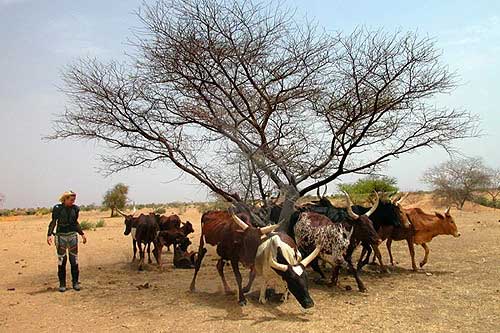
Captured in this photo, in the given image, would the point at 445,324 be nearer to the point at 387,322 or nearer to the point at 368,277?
the point at 387,322

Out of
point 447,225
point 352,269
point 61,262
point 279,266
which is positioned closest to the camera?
point 279,266

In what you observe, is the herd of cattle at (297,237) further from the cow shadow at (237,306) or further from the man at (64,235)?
the man at (64,235)

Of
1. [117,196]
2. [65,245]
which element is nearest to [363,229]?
[65,245]

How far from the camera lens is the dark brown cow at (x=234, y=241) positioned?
8875 mm

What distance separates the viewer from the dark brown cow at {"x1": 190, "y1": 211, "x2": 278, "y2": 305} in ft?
29.1

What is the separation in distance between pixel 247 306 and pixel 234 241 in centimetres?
134

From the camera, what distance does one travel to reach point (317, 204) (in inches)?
501

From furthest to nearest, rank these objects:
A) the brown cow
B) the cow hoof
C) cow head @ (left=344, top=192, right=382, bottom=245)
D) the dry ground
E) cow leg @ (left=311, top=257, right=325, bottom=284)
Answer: the brown cow → cow leg @ (left=311, top=257, right=325, bottom=284) → the cow hoof → cow head @ (left=344, top=192, right=382, bottom=245) → the dry ground

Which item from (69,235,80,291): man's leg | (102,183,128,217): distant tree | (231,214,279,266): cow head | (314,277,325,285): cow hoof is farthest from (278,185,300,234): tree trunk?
(102,183,128,217): distant tree

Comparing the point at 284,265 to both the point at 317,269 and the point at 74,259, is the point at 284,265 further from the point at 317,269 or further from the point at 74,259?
the point at 74,259

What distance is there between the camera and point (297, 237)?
10125mm

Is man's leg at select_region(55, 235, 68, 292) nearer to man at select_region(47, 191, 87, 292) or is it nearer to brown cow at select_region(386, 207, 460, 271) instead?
man at select_region(47, 191, 87, 292)

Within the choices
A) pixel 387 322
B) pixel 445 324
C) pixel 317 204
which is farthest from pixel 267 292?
pixel 317 204

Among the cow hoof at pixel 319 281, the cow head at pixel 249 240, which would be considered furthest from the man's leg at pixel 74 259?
the cow hoof at pixel 319 281
